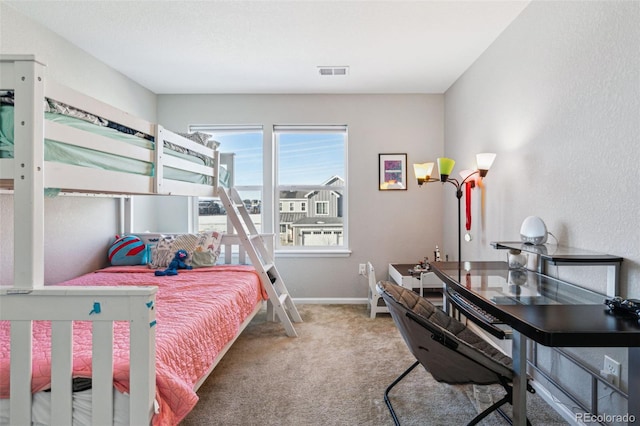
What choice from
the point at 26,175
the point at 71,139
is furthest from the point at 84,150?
the point at 26,175

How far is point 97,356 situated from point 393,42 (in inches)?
107

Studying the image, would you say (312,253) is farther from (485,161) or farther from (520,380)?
(520,380)

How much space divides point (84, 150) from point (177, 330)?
93 centimetres

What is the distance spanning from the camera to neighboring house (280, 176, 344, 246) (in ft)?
12.9

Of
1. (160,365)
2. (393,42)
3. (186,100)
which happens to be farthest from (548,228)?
(186,100)

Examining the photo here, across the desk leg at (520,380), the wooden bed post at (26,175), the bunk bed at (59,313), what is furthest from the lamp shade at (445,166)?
the wooden bed post at (26,175)

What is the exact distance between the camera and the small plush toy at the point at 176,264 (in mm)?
2832

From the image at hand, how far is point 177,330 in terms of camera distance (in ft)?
5.23

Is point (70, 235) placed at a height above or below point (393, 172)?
below

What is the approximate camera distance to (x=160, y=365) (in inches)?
51.1

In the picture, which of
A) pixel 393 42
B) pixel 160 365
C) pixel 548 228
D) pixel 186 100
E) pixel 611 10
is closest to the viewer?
pixel 160 365

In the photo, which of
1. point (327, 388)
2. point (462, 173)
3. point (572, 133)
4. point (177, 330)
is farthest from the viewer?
point (462, 173)

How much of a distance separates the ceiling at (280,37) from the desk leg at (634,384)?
2091 millimetres

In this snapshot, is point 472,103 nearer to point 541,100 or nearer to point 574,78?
point 541,100
